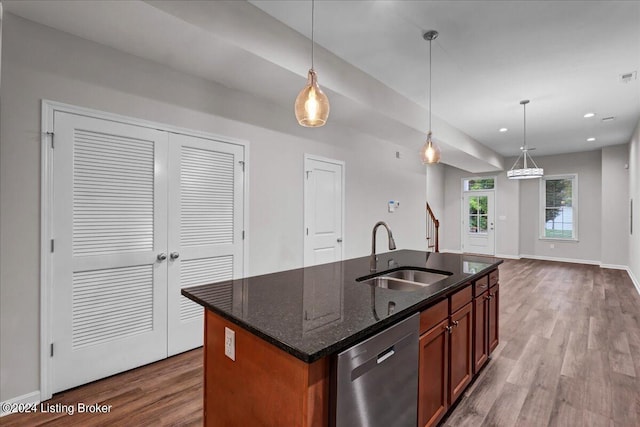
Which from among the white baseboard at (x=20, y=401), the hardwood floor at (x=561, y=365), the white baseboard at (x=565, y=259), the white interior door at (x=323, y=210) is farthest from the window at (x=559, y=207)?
the white baseboard at (x=20, y=401)

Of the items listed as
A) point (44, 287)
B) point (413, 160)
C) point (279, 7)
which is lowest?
point (44, 287)

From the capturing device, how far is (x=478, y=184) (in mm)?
9562

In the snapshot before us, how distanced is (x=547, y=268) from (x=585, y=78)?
202 inches

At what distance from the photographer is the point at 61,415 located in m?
2.01

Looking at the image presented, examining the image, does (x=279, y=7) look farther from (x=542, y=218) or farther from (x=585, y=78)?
(x=542, y=218)

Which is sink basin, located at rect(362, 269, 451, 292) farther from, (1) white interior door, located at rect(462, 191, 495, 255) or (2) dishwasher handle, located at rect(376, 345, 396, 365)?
(1) white interior door, located at rect(462, 191, 495, 255)

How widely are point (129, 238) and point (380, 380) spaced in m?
2.32

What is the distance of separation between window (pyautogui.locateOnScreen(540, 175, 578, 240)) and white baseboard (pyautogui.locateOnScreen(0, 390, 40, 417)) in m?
10.4

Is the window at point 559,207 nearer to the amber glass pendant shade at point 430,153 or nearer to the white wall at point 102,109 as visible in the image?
the white wall at point 102,109

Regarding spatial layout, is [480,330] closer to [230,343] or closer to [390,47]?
[230,343]

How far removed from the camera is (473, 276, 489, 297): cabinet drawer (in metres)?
2.23

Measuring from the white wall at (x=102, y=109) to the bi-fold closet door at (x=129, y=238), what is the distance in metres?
0.14

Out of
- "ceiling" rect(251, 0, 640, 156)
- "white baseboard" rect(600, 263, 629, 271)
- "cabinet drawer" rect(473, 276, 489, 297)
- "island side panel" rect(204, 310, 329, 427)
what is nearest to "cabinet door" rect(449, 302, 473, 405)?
"cabinet drawer" rect(473, 276, 489, 297)

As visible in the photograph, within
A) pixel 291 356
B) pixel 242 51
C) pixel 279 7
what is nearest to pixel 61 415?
pixel 291 356
